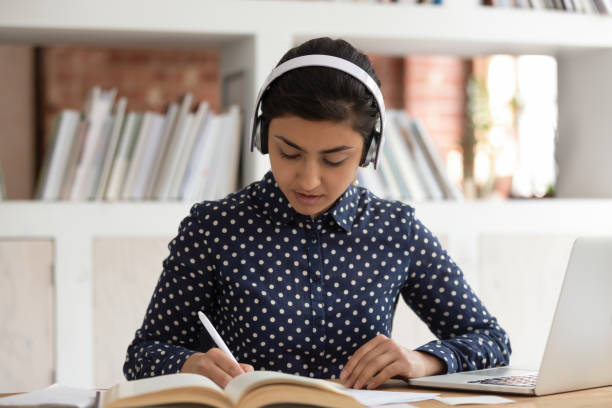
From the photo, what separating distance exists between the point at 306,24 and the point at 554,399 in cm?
146

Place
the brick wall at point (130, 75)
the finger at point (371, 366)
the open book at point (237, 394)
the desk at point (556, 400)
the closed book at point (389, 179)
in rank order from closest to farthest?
the open book at point (237, 394) → the desk at point (556, 400) → the finger at point (371, 366) → the closed book at point (389, 179) → the brick wall at point (130, 75)

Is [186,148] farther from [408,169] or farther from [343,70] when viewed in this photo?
[343,70]

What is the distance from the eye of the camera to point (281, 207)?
1.44 metres

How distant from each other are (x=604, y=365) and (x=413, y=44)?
4.85ft

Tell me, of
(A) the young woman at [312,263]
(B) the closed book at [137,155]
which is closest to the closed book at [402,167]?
(B) the closed book at [137,155]

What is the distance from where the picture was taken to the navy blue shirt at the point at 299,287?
54.8 inches

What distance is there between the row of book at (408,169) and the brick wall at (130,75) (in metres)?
3.04

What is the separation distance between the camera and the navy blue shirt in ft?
4.57

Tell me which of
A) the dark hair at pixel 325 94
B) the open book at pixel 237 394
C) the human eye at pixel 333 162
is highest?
the dark hair at pixel 325 94

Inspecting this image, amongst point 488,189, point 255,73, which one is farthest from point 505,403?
point 488,189

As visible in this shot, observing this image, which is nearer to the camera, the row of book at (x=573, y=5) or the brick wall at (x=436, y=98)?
the row of book at (x=573, y=5)

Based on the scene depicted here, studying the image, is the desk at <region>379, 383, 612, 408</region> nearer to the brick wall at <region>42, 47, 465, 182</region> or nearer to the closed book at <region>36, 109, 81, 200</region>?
the closed book at <region>36, 109, 81, 200</region>

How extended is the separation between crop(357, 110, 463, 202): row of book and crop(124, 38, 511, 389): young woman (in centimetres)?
93

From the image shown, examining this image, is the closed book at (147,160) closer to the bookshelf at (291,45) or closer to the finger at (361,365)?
the bookshelf at (291,45)
